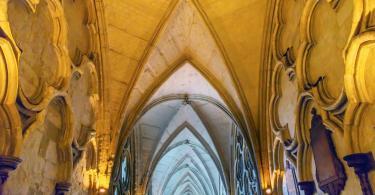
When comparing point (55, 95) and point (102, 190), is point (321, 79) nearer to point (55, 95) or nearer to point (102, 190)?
→ point (55, 95)

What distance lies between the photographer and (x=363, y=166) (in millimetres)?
3457

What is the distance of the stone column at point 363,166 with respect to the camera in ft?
11.1

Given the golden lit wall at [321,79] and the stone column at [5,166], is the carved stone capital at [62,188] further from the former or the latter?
the golden lit wall at [321,79]

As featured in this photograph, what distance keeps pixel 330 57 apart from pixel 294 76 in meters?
1.17

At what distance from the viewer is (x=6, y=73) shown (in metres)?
3.70

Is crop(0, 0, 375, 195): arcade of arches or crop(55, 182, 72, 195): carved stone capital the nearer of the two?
crop(0, 0, 375, 195): arcade of arches

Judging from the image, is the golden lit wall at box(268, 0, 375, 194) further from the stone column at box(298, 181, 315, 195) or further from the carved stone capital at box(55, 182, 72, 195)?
the carved stone capital at box(55, 182, 72, 195)

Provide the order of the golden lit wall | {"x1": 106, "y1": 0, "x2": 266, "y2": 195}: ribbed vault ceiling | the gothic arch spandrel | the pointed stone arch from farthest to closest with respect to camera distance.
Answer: the pointed stone arch
the gothic arch spandrel
{"x1": 106, "y1": 0, "x2": 266, "y2": 195}: ribbed vault ceiling
the golden lit wall

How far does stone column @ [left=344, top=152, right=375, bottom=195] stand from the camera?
133 inches

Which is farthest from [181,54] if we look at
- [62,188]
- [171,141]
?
[171,141]

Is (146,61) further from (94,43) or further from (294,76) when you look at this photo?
(294,76)

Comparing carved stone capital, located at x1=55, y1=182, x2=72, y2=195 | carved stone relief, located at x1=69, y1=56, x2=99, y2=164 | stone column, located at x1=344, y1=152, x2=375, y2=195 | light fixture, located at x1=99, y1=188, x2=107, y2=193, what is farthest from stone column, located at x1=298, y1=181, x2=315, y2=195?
light fixture, located at x1=99, y1=188, x2=107, y2=193

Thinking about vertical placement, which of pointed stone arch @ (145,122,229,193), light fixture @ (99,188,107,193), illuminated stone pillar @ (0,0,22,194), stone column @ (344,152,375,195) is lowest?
stone column @ (344,152,375,195)

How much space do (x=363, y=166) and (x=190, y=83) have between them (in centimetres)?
629
